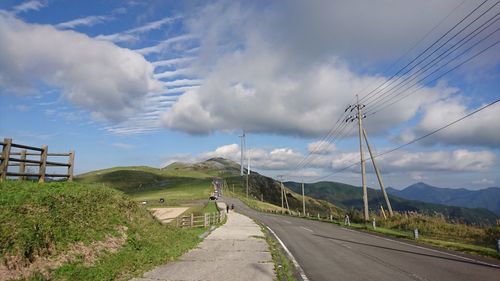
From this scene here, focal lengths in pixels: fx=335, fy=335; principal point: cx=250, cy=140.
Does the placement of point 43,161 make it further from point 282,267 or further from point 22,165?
point 282,267

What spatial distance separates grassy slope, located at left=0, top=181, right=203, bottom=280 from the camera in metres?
8.76

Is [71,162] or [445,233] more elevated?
[71,162]

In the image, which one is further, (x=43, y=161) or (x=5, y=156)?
(x=43, y=161)

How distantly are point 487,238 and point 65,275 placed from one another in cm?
2249

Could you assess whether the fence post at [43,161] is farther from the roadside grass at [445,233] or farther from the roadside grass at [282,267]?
the roadside grass at [445,233]

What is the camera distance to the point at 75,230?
1085 centimetres

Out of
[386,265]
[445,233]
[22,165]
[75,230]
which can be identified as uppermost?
[22,165]

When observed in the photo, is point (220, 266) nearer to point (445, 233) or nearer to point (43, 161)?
point (43, 161)

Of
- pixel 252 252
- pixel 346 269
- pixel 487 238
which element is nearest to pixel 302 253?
pixel 252 252

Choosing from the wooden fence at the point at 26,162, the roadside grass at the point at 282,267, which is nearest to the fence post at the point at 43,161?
the wooden fence at the point at 26,162

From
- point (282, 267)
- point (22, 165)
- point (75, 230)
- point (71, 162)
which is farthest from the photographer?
point (71, 162)

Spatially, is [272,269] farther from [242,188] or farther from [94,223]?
[242,188]

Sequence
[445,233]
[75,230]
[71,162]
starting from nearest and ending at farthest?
[75,230] < [71,162] < [445,233]

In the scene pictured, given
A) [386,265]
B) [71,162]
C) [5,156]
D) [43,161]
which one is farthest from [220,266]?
[71,162]
